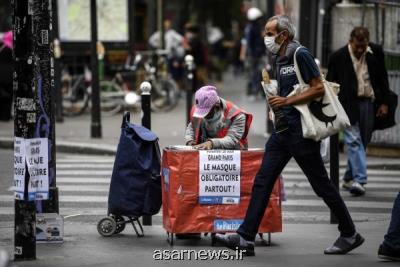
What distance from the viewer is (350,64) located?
11.7 m

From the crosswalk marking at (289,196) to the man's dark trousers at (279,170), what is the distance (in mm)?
2312

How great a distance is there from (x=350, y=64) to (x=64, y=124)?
9.80 meters

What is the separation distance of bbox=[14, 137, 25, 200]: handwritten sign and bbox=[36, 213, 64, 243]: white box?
0.97 m

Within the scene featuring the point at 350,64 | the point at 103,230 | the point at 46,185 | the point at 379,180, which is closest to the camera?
the point at 46,185

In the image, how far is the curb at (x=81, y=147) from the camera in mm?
16469

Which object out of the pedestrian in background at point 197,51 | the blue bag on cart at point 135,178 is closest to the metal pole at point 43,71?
the blue bag on cart at point 135,178

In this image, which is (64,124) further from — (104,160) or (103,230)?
(103,230)

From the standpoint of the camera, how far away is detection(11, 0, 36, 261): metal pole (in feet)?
24.8

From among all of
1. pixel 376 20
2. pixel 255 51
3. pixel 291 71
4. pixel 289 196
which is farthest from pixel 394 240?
pixel 255 51

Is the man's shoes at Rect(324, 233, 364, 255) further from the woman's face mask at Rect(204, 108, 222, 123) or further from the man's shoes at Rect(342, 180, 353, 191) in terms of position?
the man's shoes at Rect(342, 180, 353, 191)

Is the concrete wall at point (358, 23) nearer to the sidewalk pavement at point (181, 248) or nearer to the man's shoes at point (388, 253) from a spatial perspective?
the sidewalk pavement at point (181, 248)

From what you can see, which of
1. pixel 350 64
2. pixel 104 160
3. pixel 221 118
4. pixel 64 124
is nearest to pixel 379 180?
pixel 350 64

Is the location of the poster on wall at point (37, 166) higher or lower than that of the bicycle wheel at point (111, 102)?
higher

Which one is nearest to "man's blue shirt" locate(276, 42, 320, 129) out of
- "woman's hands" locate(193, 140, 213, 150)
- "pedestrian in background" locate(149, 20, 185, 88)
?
"woman's hands" locate(193, 140, 213, 150)
